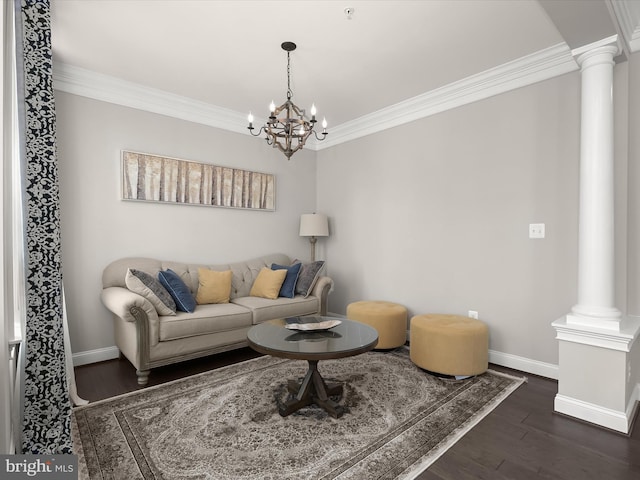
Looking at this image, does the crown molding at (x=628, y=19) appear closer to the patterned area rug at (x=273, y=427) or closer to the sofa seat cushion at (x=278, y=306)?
the patterned area rug at (x=273, y=427)

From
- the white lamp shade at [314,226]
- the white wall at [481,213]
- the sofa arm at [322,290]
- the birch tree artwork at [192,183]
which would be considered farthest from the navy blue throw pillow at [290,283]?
the birch tree artwork at [192,183]

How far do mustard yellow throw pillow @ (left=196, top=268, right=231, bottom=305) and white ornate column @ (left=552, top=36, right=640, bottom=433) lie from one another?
9.71 feet

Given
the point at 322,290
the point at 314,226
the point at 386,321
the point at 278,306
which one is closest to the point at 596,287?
the point at 386,321

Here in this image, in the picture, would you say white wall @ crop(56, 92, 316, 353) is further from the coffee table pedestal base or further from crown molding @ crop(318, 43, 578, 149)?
the coffee table pedestal base

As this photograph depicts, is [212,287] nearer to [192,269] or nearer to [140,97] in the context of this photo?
[192,269]

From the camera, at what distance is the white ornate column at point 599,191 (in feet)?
7.69

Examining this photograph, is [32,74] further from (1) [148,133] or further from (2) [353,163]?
(2) [353,163]

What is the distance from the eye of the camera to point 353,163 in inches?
185

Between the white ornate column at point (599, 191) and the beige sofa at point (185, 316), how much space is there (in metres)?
2.55

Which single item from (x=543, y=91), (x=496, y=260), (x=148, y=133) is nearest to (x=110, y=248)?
(x=148, y=133)

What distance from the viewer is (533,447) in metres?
2.01

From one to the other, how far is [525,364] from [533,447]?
126cm

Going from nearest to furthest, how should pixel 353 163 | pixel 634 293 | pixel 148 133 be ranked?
pixel 634 293 < pixel 148 133 < pixel 353 163

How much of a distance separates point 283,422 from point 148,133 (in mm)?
3165
